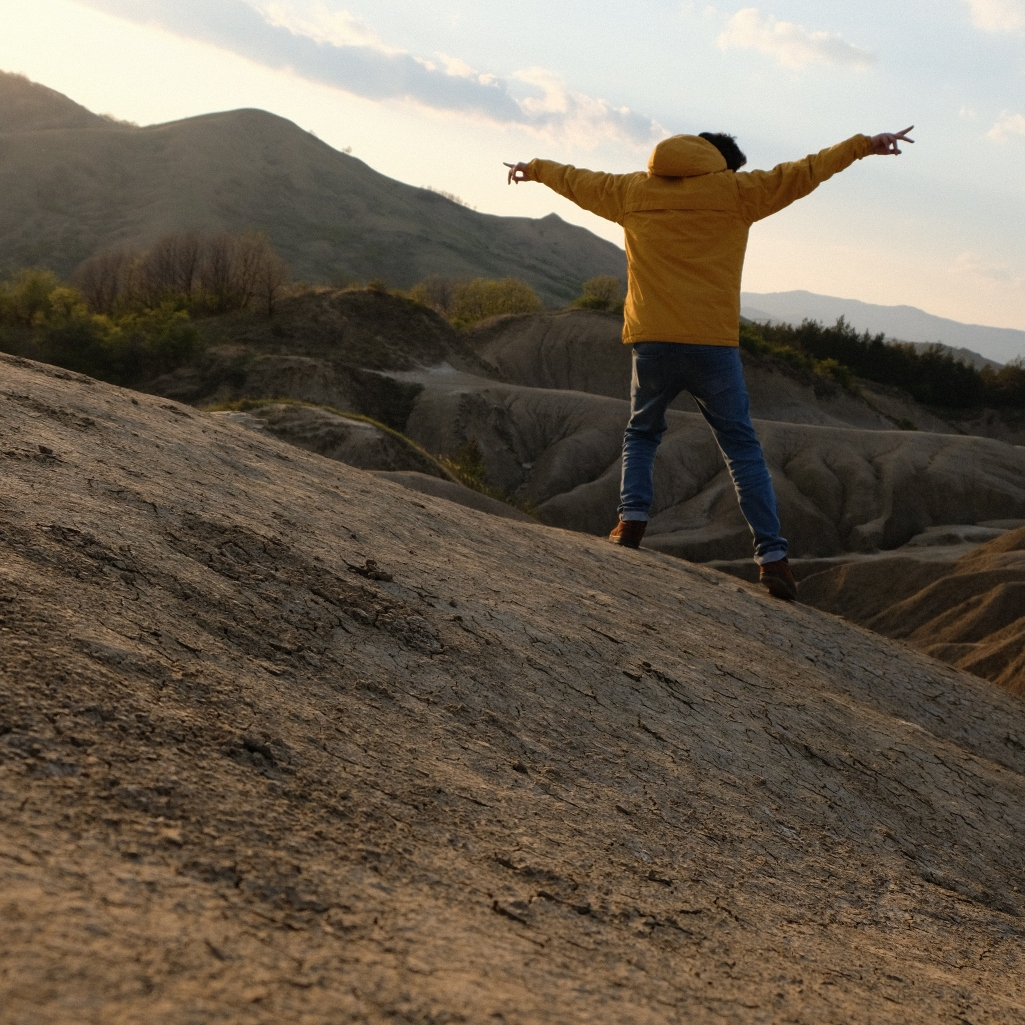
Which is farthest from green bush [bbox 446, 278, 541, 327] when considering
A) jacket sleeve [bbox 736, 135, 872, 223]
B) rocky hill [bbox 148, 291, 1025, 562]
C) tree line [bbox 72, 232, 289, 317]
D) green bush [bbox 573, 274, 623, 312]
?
jacket sleeve [bbox 736, 135, 872, 223]

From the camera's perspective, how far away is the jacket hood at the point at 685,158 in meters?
5.29

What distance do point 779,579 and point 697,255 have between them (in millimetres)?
1852

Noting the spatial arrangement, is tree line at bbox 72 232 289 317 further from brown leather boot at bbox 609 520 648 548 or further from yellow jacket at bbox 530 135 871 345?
yellow jacket at bbox 530 135 871 345

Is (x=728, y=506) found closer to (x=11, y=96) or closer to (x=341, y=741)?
(x=341, y=741)

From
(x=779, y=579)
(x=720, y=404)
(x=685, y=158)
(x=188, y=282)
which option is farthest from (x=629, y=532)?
(x=188, y=282)

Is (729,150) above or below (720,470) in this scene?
above

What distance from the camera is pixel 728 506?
20.2 metres

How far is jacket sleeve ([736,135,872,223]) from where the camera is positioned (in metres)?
4.95

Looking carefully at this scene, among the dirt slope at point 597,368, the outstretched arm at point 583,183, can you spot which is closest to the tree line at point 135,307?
the dirt slope at point 597,368

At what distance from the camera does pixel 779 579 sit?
584cm

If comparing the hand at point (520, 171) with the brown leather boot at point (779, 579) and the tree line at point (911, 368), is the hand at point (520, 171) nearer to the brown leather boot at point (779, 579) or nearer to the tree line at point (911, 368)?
the brown leather boot at point (779, 579)

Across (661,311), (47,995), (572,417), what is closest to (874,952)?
(47,995)

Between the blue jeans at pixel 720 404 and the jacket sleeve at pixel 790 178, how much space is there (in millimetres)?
719

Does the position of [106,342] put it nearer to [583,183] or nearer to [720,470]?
[720,470]
